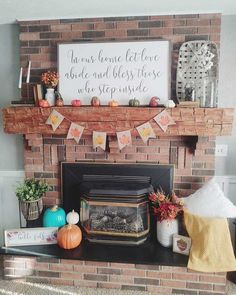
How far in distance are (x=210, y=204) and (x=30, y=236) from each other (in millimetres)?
1436

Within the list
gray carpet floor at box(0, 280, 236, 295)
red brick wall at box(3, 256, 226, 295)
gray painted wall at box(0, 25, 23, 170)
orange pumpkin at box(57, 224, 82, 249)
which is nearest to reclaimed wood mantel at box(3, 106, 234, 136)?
gray painted wall at box(0, 25, 23, 170)

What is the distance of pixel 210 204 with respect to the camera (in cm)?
216

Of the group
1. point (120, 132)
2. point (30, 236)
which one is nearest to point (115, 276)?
point (30, 236)

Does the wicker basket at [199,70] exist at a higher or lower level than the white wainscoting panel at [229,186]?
higher

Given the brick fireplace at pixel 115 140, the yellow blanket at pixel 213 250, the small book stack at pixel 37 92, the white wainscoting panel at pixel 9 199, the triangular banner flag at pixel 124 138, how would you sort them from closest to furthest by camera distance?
the yellow blanket at pixel 213 250 < the brick fireplace at pixel 115 140 < the triangular banner flag at pixel 124 138 < the small book stack at pixel 37 92 < the white wainscoting panel at pixel 9 199

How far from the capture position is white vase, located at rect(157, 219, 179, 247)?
2258 millimetres

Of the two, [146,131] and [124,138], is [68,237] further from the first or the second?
[146,131]

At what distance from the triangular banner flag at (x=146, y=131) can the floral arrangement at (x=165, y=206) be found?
47cm

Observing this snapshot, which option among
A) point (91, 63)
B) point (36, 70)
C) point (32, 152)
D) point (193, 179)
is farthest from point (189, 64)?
point (32, 152)

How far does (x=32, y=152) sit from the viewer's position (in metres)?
2.64

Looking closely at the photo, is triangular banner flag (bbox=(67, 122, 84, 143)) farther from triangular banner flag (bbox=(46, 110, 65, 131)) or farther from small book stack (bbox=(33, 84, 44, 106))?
small book stack (bbox=(33, 84, 44, 106))

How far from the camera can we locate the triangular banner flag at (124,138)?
2334mm

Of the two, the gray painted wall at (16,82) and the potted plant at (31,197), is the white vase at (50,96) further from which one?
the potted plant at (31,197)

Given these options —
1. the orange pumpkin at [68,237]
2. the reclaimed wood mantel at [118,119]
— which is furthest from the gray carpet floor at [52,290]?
the reclaimed wood mantel at [118,119]
